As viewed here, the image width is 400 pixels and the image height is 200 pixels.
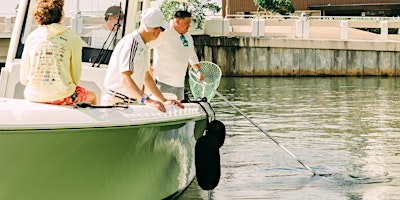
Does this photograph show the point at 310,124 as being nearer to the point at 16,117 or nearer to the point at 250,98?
the point at 250,98

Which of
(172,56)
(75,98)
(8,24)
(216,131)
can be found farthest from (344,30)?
(75,98)

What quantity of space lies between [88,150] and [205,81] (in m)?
5.96

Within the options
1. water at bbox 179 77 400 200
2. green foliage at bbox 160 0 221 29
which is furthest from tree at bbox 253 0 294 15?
water at bbox 179 77 400 200

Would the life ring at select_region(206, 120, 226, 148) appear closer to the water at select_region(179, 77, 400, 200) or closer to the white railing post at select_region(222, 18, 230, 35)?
the water at select_region(179, 77, 400, 200)

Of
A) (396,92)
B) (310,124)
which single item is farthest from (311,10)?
(310,124)

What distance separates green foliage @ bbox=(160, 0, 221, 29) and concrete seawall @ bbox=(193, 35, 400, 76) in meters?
2.73

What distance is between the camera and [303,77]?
4103 cm

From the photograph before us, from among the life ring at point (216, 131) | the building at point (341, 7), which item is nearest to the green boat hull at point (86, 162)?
the life ring at point (216, 131)

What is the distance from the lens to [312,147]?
16531 millimetres

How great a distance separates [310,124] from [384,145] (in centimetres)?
377

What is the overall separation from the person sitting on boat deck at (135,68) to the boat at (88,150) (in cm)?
23

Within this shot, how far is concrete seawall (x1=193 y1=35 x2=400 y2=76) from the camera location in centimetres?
4197

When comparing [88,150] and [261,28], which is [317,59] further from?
[88,150]

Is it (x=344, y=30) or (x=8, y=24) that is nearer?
(x=8, y=24)
